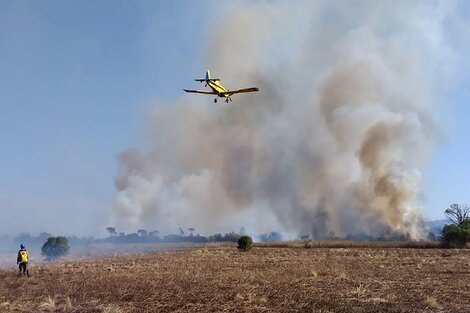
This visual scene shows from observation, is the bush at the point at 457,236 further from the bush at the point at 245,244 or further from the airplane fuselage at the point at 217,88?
the airplane fuselage at the point at 217,88

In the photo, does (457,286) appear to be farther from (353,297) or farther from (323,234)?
(323,234)

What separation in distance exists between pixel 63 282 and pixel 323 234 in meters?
127

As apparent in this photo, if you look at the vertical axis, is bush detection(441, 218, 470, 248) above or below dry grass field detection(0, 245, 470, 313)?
above

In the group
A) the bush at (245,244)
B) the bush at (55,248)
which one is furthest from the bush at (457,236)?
the bush at (55,248)

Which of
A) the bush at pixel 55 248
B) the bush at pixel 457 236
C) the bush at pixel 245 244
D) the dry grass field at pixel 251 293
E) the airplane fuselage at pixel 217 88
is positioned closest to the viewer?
the dry grass field at pixel 251 293

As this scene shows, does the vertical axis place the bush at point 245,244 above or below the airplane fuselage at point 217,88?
below

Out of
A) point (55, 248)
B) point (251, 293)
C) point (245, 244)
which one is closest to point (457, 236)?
point (245, 244)

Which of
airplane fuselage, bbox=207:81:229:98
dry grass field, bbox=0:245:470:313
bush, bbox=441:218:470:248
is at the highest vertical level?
airplane fuselage, bbox=207:81:229:98

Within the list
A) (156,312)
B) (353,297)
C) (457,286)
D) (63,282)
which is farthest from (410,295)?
(63,282)

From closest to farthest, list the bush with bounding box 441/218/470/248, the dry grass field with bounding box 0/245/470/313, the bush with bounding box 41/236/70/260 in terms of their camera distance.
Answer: the dry grass field with bounding box 0/245/470/313 → the bush with bounding box 41/236/70/260 → the bush with bounding box 441/218/470/248

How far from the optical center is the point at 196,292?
77.8 ft

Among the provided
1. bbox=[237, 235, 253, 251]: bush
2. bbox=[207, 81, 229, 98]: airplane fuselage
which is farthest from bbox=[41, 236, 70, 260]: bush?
bbox=[207, 81, 229, 98]: airplane fuselage

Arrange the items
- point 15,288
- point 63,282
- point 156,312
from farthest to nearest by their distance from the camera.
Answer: point 63,282 < point 15,288 < point 156,312

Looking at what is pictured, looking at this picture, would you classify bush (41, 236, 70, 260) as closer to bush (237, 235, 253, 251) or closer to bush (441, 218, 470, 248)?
bush (237, 235, 253, 251)
